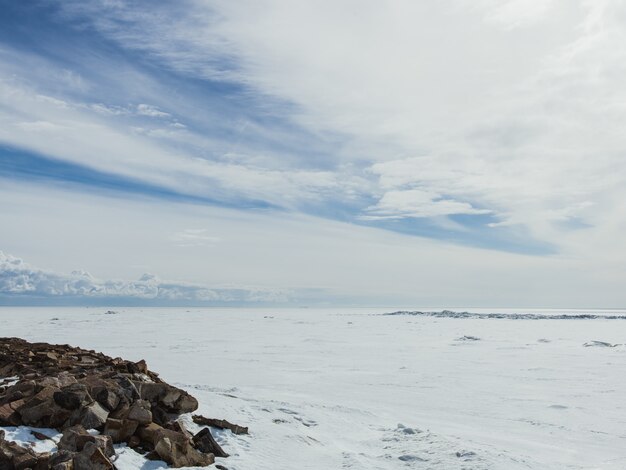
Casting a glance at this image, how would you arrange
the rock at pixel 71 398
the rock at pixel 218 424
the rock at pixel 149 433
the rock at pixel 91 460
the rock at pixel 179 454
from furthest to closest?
the rock at pixel 218 424 < the rock at pixel 71 398 < the rock at pixel 149 433 < the rock at pixel 179 454 < the rock at pixel 91 460

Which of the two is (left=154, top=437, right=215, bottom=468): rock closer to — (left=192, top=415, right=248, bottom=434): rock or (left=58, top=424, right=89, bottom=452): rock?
(left=58, top=424, right=89, bottom=452): rock

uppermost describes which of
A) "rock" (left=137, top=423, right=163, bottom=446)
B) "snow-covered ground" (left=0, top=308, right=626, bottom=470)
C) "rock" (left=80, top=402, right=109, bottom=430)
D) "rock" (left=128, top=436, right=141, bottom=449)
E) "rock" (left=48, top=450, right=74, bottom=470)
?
"rock" (left=80, top=402, right=109, bottom=430)

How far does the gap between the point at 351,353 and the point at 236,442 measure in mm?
17753

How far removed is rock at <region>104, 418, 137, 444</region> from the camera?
704 cm

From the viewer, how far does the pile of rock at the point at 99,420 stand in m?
5.91

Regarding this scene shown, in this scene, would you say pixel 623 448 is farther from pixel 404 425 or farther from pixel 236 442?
pixel 236 442

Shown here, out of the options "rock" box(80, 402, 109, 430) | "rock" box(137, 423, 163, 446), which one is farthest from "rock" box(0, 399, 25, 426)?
"rock" box(137, 423, 163, 446)

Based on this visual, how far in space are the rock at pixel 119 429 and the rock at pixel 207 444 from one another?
3.09 ft

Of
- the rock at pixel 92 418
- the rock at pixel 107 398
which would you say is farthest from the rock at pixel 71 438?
the rock at pixel 107 398

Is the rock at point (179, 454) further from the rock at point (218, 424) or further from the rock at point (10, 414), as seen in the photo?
the rock at point (10, 414)

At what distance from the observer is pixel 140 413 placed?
743cm

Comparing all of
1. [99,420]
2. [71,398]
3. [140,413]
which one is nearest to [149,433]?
[140,413]

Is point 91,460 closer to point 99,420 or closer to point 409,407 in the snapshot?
point 99,420

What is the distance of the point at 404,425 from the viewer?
1041 centimetres
